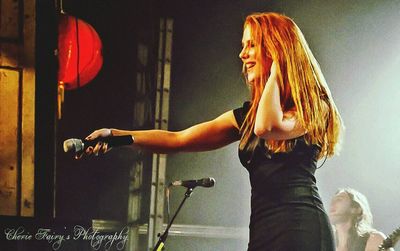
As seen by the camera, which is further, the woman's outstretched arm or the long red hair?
the woman's outstretched arm

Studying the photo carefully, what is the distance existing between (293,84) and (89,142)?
61cm

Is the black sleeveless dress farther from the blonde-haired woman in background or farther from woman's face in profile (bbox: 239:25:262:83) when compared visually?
the blonde-haired woman in background

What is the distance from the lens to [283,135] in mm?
1366

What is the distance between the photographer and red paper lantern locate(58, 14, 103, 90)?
10.3 ft

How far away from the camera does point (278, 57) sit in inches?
57.1

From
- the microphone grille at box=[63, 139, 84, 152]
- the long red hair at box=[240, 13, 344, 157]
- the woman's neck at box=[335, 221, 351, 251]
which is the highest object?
the long red hair at box=[240, 13, 344, 157]

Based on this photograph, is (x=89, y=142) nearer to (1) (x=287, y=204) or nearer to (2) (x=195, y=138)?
(2) (x=195, y=138)

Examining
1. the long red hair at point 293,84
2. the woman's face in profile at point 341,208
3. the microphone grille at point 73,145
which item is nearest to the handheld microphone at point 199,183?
the long red hair at point 293,84

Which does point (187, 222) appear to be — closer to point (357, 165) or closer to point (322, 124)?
point (357, 165)

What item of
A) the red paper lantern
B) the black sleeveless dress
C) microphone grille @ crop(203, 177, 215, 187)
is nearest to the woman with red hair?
the black sleeveless dress

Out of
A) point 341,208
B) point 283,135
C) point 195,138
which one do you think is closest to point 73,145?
point 195,138

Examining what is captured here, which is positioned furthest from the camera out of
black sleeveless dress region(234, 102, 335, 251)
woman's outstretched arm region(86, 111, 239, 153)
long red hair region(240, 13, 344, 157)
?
woman's outstretched arm region(86, 111, 239, 153)

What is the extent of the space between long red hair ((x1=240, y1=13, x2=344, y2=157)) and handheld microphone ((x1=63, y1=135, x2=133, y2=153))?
0.35 meters

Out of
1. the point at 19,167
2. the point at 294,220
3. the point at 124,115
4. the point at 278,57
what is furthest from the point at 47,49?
the point at 294,220
